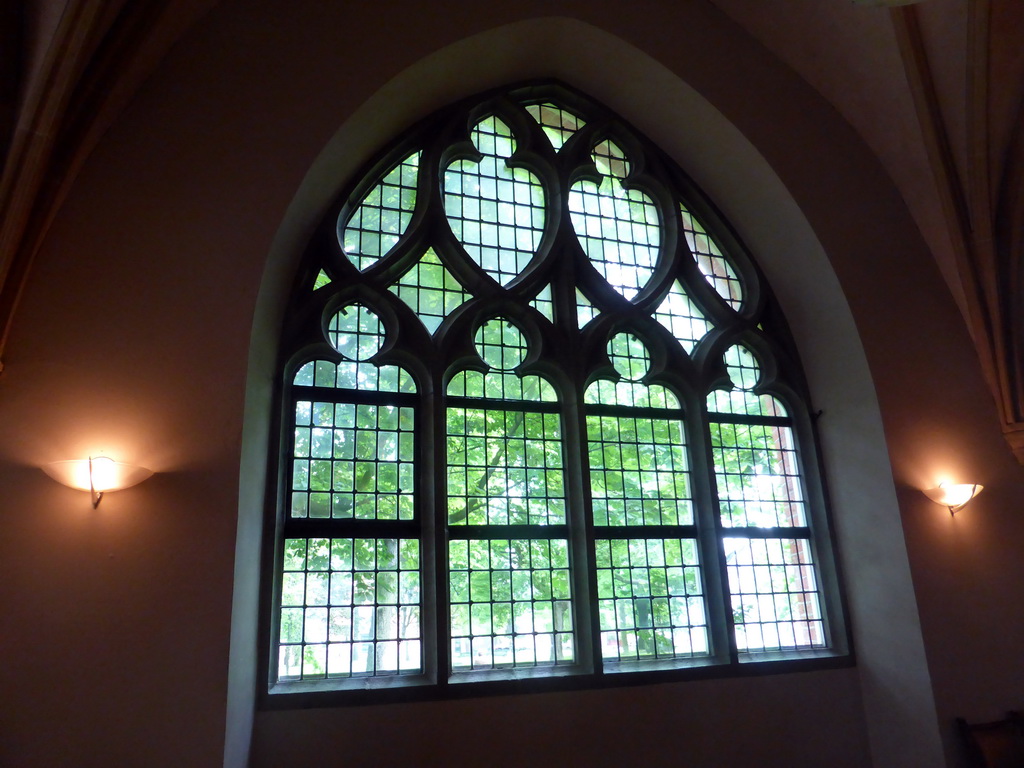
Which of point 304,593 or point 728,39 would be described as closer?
point 304,593

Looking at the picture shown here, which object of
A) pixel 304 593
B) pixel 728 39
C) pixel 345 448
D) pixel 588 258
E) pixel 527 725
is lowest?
pixel 527 725

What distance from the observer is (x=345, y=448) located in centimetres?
457

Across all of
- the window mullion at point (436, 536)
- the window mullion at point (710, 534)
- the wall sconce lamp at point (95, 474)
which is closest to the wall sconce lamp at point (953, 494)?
the window mullion at point (710, 534)

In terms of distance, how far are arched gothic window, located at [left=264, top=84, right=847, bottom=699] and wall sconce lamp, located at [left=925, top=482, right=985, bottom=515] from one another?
737 mm

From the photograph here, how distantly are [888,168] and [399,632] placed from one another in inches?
203

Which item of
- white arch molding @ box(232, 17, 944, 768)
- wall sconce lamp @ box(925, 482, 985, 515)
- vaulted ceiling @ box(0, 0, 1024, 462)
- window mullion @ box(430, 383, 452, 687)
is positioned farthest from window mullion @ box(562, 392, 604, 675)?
vaulted ceiling @ box(0, 0, 1024, 462)

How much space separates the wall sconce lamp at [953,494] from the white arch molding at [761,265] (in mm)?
353

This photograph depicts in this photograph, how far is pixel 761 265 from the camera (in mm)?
5980

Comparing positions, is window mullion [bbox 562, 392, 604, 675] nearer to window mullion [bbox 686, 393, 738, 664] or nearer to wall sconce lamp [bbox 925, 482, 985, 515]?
window mullion [bbox 686, 393, 738, 664]

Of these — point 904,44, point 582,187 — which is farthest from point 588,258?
point 904,44

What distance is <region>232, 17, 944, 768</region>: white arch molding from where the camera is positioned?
178 inches

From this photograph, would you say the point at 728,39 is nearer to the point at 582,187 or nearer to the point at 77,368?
the point at 582,187

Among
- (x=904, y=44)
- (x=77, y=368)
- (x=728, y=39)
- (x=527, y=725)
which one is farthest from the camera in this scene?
(x=728, y=39)

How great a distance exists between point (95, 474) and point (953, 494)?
5234 mm
